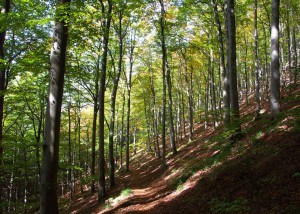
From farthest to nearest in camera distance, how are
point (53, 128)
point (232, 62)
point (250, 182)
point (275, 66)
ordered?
point (232, 62), point (275, 66), point (250, 182), point (53, 128)

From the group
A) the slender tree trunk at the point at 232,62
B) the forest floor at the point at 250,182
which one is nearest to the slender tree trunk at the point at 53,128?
the forest floor at the point at 250,182

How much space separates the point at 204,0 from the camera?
14.7 m

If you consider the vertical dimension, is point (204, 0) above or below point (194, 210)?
above

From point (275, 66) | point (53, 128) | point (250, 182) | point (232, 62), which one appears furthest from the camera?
point (232, 62)

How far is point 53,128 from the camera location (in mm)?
4867

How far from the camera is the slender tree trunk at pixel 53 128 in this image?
4.71 m

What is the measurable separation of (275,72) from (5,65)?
406 inches

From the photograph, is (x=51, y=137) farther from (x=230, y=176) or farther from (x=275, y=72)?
(x=275, y=72)

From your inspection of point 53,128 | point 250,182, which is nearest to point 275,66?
point 250,182

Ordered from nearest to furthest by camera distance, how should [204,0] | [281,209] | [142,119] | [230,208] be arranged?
[281,209] < [230,208] < [204,0] < [142,119]

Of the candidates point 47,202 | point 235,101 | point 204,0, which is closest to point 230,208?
point 47,202

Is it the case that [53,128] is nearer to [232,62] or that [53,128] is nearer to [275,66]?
[232,62]

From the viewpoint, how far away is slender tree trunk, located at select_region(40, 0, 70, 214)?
4715 millimetres

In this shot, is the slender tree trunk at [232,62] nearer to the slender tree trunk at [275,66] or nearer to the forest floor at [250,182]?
the slender tree trunk at [275,66]
